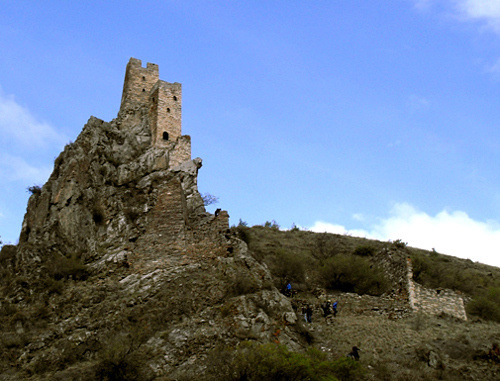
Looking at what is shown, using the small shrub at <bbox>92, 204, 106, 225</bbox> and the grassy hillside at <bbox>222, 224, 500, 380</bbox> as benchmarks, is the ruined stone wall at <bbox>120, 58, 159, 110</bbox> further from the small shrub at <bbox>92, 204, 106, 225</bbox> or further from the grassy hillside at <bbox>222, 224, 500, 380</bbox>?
the grassy hillside at <bbox>222, 224, 500, 380</bbox>

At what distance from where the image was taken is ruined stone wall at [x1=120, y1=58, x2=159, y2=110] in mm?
31594

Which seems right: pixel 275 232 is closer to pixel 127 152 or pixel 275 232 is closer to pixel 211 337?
pixel 127 152

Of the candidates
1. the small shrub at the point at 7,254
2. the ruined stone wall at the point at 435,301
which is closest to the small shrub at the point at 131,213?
the small shrub at the point at 7,254

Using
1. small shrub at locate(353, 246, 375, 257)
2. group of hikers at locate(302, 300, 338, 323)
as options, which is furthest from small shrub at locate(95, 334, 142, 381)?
small shrub at locate(353, 246, 375, 257)

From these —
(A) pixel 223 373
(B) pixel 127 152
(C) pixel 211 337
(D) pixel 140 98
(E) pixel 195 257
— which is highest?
(D) pixel 140 98

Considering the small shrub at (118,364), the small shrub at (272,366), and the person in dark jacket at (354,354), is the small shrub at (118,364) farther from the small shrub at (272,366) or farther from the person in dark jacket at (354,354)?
the person in dark jacket at (354,354)

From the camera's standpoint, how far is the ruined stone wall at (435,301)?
A: 84.4 ft

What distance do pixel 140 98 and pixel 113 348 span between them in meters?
17.8

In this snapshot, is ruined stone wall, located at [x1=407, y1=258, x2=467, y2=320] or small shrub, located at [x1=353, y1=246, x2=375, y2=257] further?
small shrub, located at [x1=353, y1=246, x2=375, y2=257]

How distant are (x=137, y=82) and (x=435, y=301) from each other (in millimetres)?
20961

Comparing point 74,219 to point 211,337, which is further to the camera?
point 74,219

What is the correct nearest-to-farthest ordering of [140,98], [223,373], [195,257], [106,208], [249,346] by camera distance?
1. [223,373]
2. [249,346]
3. [195,257]
4. [106,208]
5. [140,98]

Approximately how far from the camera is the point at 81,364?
18656mm

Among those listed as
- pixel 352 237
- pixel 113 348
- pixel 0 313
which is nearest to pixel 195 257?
pixel 113 348
